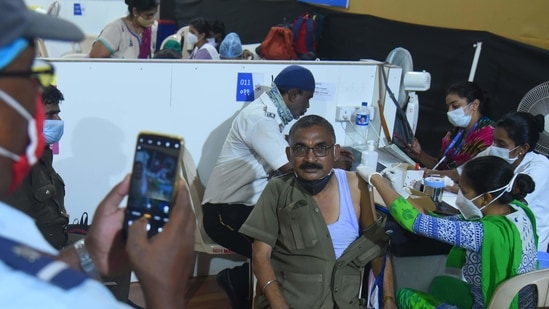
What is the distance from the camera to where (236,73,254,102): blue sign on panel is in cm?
315

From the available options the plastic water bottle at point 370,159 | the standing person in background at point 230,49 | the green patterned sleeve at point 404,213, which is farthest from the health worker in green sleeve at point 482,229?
the standing person in background at point 230,49

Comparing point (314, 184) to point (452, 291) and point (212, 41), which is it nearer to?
point (452, 291)

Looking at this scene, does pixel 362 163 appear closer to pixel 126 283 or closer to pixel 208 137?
pixel 208 137

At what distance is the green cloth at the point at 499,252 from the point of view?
2.07 m

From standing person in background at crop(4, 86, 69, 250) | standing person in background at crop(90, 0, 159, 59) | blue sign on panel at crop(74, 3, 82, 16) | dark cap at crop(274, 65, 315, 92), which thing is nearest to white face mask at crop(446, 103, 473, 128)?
dark cap at crop(274, 65, 315, 92)

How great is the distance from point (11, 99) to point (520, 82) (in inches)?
148

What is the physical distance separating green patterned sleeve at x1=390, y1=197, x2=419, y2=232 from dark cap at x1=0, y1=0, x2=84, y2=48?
5.28 ft

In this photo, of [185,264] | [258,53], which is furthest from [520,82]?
[185,264]

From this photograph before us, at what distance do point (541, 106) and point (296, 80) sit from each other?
1.34 metres

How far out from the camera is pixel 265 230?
7.02 ft

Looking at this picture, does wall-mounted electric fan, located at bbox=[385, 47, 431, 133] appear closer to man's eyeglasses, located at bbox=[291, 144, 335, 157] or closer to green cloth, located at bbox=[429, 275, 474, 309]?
green cloth, located at bbox=[429, 275, 474, 309]

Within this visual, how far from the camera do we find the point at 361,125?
345 centimetres

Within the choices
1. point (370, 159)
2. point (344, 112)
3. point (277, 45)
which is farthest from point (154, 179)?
point (277, 45)

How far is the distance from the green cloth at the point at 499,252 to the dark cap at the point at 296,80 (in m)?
1.15
